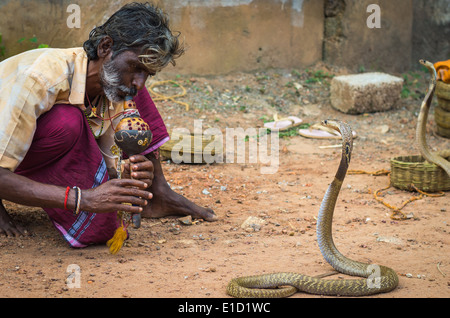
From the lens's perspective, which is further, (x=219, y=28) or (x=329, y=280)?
(x=219, y=28)

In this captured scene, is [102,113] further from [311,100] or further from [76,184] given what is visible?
[311,100]

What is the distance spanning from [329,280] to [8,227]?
199 centimetres

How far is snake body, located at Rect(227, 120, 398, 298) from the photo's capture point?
2.76 m

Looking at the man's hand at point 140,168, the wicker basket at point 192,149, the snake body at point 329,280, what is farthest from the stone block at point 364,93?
the man's hand at point 140,168

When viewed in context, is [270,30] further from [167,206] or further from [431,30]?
[167,206]

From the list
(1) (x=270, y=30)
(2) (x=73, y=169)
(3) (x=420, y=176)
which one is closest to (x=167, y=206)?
(2) (x=73, y=169)

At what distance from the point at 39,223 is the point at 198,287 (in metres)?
1.45

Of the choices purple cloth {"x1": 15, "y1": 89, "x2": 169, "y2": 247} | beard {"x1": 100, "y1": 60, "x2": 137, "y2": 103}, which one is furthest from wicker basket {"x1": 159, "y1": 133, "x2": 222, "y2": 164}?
beard {"x1": 100, "y1": 60, "x2": 137, "y2": 103}

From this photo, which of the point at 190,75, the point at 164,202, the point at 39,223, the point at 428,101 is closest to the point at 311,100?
the point at 190,75

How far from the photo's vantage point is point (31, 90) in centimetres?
294

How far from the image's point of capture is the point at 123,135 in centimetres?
303

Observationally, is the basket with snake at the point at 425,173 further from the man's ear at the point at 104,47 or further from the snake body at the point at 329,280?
the man's ear at the point at 104,47

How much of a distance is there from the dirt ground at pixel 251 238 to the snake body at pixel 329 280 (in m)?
0.08

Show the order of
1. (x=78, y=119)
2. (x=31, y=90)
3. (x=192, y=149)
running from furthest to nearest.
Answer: (x=192, y=149) < (x=78, y=119) < (x=31, y=90)
